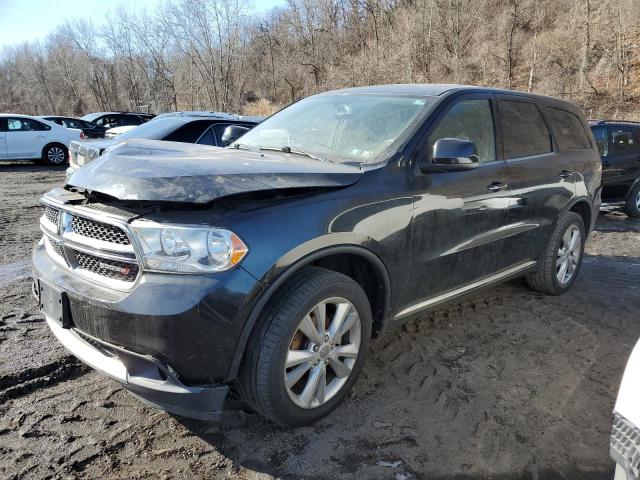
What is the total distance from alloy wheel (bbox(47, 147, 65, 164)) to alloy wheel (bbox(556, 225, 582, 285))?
1575 centimetres

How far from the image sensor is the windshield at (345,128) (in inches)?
127

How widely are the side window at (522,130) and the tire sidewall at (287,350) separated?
1910mm

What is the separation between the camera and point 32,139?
15.4 m

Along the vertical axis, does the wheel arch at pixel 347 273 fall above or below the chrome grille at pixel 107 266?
below

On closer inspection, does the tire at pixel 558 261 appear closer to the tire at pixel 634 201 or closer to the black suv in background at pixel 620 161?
the black suv in background at pixel 620 161

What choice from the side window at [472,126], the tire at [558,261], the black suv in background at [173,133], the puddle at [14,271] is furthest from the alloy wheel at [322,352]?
the black suv in background at [173,133]

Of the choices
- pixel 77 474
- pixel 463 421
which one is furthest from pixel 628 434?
pixel 77 474

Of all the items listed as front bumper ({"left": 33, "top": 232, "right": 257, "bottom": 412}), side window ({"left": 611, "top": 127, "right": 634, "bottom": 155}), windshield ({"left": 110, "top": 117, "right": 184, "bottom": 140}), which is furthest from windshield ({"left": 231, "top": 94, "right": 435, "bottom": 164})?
side window ({"left": 611, "top": 127, "right": 634, "bottom": 155})

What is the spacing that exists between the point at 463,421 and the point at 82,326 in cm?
208

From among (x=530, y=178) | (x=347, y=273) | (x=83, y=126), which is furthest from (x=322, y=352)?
(x=83, y=126)

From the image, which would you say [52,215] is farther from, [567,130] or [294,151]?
[567,130]

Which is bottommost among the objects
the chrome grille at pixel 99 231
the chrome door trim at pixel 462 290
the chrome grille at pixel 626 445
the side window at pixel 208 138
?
the chrome door trim at pixel 462 290

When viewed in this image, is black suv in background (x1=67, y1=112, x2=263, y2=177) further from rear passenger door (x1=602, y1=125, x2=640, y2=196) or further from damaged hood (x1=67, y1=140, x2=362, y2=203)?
rear passenger door (x1=602, y1=125, x2=640, y2=196)

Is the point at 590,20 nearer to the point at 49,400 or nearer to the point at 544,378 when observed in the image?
the point at 544,378
